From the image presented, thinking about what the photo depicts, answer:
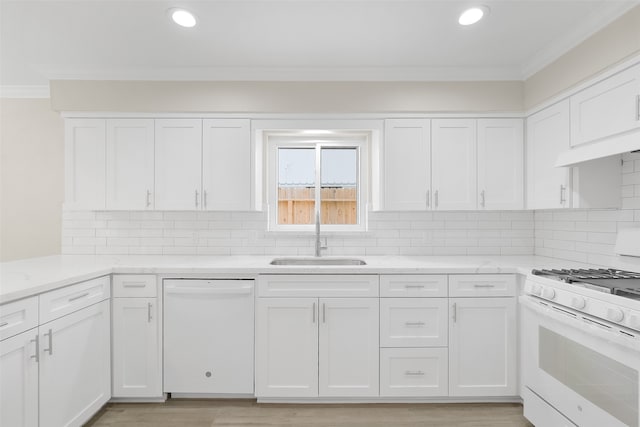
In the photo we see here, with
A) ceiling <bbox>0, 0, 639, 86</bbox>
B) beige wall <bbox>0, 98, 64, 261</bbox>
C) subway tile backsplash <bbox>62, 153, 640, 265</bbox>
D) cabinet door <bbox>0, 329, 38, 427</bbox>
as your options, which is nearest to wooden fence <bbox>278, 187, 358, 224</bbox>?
subway tile backsplash <bbox>62, 153, 640, 265</bbox>

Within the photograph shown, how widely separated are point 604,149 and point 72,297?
10.3ft

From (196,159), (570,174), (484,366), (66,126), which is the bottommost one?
(484,366)

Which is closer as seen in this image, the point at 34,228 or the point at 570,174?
the point at 570,174

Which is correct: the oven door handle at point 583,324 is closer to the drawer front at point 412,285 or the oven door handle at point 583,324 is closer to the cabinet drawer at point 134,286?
the drawer front at point 412,285

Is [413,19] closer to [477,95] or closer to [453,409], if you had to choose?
[477,95]

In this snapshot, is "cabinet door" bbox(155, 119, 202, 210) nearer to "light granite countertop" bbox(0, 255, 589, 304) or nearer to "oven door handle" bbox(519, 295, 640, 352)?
"light granite countertop" bbox(0, 255, 589, 304)

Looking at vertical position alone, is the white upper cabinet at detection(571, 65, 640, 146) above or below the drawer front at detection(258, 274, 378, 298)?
above

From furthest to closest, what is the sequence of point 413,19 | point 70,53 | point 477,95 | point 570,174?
point 477,95 < point 70,53 < point 570,174 < point 413,19

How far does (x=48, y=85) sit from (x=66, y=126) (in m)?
0.59

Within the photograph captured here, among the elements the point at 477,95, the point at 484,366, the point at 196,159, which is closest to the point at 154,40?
the point at 196,159

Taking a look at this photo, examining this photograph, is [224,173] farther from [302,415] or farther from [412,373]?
[412,373]

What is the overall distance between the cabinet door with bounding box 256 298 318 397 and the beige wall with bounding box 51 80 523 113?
158 centimetres

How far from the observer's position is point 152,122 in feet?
8.80

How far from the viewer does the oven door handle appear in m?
1.34
